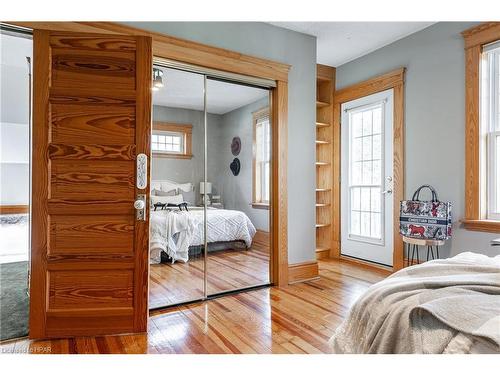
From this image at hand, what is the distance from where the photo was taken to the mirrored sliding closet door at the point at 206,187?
275cm

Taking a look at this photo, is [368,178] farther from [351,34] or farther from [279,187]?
[351,34]

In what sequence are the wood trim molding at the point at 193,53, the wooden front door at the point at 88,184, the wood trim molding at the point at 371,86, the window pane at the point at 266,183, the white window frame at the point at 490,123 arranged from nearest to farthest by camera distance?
the wooden front door at the point at 88,184, the wood trim molding at the point at 193,53, the white window frame at the point at 490,123, the window pane at the point at 266,183, the wood trim molding at the point at 371,86

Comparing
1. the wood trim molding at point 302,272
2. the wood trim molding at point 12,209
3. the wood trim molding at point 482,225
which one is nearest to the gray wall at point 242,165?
the wood trim molding at point 302,272

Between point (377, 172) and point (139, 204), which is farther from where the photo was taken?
point (377, 172)

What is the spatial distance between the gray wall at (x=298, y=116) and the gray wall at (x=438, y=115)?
1.10 m

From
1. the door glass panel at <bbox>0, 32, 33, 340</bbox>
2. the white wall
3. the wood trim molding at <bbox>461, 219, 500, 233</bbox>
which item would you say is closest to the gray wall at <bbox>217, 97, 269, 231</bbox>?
the door glass panel at <bbox>0, 32, 33, 340</bbox>

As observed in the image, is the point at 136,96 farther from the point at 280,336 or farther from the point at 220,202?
the point at 280,336

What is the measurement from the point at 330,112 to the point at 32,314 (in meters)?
4.10

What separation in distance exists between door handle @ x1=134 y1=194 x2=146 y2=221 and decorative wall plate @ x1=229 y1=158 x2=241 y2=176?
1097 millimetres

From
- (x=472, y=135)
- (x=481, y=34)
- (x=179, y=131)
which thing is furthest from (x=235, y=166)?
(x=481, y=34)

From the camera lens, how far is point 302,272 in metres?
3.51

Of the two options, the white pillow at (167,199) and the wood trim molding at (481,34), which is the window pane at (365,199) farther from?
the white pillow at (167,199)

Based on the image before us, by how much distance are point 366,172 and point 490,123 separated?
1.49m

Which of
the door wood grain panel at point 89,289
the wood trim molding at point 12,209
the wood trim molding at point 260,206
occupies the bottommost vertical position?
the door wood grain panel at point 89,289
